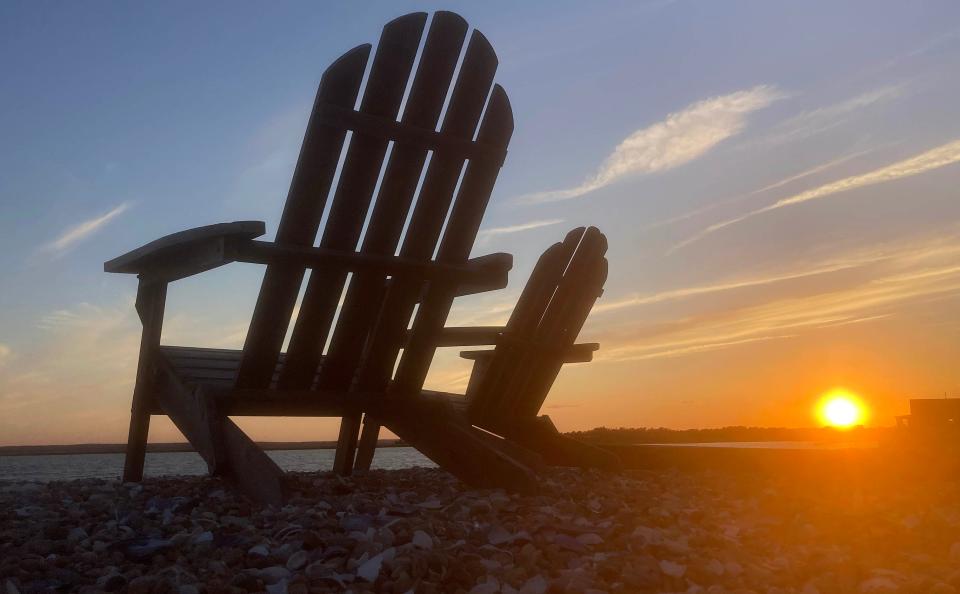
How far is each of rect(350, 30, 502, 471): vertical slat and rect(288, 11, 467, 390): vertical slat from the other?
0.10 meters

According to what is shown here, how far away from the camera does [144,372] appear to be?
609 cm

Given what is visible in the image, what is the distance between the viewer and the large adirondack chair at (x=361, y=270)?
504cm

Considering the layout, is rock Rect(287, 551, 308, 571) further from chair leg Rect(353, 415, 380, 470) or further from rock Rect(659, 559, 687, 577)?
chair leg Rect(353, 415, 380, 470)

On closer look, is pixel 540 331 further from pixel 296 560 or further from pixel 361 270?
pixel 296 560

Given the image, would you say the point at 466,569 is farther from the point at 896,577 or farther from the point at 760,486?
the point at 760,486

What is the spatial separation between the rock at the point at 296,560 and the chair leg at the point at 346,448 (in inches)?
157

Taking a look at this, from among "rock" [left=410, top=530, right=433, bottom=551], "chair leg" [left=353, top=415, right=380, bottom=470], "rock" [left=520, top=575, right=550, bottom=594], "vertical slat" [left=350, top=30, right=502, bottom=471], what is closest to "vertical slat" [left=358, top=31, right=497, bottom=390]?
"vertical slat" [left=350, top=30, right=502, bottom=471]

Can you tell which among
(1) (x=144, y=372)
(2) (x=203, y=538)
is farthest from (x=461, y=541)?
(1) (x=144, y=372)

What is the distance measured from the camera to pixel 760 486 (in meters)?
7.18

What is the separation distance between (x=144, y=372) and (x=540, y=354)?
355 cm

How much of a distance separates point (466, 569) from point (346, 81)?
122 inches

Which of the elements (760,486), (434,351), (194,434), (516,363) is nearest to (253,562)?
(194,434)

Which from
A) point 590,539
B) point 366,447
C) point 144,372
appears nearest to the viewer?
point 590,539

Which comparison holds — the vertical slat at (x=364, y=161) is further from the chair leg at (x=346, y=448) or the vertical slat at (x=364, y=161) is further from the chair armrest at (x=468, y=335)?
the chair leg at (x=346, y=448)
